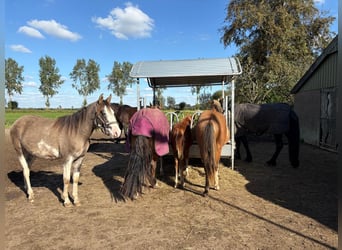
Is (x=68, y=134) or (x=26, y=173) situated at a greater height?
(x=68, y=134)

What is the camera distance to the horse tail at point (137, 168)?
152 inches

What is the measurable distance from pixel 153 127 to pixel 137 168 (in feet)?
2.40

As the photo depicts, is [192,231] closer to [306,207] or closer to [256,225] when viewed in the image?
[256,225]

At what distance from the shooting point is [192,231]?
9.89ft

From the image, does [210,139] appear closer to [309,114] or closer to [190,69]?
[190,69]

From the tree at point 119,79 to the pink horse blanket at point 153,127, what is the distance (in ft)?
154

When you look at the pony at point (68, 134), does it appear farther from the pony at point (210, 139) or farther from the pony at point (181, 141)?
the pony at point (210, 139)

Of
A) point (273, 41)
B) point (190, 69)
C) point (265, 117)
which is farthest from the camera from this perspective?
point (273, 41)

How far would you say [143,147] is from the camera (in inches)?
155

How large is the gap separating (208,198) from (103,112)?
2.19 meters

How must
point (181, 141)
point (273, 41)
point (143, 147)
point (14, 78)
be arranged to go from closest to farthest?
point (143, 147) → point (181, 141) → point (273, 41) → point (14, 78)

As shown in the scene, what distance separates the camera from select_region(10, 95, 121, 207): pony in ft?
12.1

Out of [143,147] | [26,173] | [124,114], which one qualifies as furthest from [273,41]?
[26,173]

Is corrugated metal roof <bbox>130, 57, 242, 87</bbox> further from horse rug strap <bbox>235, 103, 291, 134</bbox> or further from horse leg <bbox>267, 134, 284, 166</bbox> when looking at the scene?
horse leg <bbox>267, 134, 284, 166</bbox>
